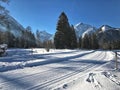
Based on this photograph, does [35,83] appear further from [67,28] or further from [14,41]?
[14,41]

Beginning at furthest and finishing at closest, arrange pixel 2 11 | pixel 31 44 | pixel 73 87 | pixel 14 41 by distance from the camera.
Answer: pixel 31 44 < pixel 14 41 < pixel 2 11 < pixel 73 87

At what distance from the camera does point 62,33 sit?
55562mm

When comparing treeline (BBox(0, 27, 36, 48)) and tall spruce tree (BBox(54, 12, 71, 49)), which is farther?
treeline (BBox(0, 27, 36, 48))

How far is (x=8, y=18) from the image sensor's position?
24219 millimetres

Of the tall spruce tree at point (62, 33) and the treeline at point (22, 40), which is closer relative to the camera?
the tall spruce tree at point (62, 33)

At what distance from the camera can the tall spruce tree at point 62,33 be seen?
2189 inches

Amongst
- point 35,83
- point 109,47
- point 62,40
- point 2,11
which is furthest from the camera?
point 109,47

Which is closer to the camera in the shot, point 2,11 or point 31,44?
point 2,11

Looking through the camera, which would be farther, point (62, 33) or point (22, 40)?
point (22, 40)

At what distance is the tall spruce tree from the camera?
2189 inches

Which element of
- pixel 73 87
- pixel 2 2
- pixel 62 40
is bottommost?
pixel 73 87

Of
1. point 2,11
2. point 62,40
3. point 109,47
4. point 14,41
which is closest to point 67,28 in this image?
point 62,40

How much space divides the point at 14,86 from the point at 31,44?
101292 mm

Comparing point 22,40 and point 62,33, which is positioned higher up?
point 22,40
